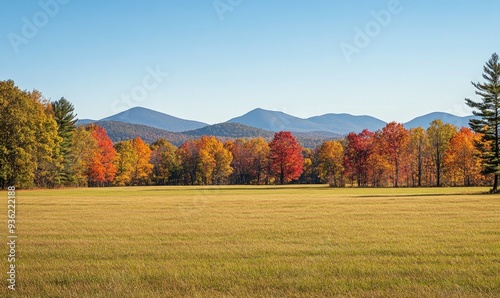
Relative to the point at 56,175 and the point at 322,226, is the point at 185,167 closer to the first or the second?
the point at 56,175

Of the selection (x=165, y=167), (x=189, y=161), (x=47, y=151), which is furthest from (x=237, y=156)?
(x=47, y=151)

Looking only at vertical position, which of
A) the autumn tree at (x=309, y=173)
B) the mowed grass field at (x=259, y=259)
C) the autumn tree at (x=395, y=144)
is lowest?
the mowed grass field at (x=259, y=259)

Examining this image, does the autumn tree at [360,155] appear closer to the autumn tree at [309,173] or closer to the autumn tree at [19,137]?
the autumn tree at [309,173]

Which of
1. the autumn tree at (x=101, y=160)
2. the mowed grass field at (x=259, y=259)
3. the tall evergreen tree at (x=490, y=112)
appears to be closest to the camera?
the mowed grass field at (x=259, y=259)

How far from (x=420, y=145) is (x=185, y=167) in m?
60.4

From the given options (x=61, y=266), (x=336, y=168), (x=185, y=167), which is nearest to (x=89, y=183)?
(x=185, y=167)

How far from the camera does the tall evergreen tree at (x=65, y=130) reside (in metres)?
85.4

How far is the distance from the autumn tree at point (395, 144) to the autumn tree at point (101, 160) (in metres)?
58.3

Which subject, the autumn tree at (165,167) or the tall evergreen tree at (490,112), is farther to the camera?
the autumn tree at (165,167)

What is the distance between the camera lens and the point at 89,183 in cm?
11156

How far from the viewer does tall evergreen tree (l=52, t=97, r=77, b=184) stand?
85.4 metres

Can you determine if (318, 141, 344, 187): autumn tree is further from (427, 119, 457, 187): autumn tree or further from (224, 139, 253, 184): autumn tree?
(224, 139, 253, 184): autumn tree

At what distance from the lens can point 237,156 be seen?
133 metres

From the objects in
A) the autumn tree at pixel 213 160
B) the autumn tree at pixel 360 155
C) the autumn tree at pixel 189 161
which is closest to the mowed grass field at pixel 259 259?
the autumn tree at pixel 360 155
